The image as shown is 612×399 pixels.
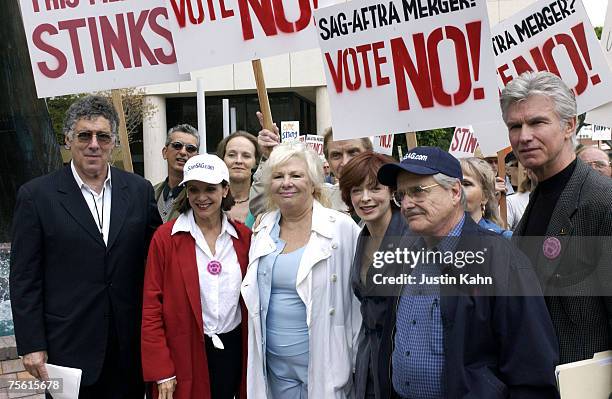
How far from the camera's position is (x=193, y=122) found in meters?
31.9

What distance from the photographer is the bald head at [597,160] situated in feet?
19.5

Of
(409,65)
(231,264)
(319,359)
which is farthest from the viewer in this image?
(409,65)

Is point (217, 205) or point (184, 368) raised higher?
point (217, 205)

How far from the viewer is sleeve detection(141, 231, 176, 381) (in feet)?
11.7

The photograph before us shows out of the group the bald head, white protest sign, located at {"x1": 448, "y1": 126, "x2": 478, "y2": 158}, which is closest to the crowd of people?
the bald head

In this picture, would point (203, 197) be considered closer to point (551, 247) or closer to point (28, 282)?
point (28, 282)

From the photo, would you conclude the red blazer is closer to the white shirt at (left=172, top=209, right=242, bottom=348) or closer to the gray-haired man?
the white shirt at (left=172, top=209, right=242, bottom=348)

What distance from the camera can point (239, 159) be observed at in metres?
5.08

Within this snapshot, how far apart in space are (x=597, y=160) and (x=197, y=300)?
12.6ft

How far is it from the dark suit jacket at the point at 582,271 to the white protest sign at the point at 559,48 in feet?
5.69

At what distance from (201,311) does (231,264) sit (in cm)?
29

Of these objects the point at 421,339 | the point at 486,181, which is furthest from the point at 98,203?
the point at 486,181

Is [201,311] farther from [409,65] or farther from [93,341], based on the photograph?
[409,65]

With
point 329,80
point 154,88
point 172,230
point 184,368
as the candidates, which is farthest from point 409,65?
point 154,88
